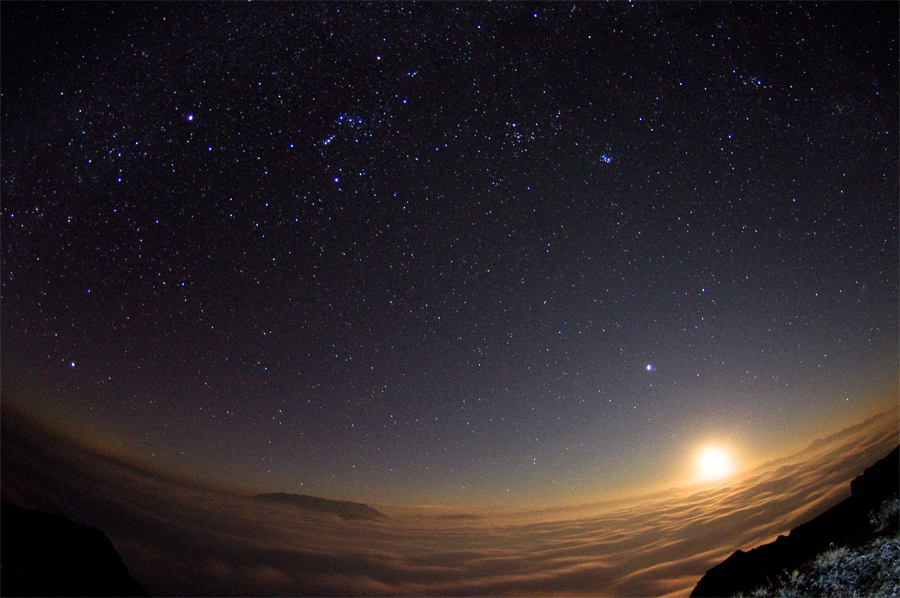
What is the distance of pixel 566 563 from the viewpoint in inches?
361

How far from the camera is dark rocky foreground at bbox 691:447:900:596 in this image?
538 centimetres

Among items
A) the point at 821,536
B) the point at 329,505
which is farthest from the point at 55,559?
the point at 821,536

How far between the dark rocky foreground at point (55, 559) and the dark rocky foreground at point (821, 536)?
33.7 feet

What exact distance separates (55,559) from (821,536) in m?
11.9

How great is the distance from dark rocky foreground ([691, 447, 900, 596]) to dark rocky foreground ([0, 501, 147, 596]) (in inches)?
405

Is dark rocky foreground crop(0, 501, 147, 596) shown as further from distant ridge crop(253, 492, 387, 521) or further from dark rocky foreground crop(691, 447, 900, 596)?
dark rocky foreground crop(691, 447, 900, 596)

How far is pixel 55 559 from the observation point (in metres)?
4.82

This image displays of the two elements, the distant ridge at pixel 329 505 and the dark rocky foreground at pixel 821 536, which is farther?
the distant ridge at pixel 329 505

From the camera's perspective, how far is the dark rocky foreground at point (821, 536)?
538 cm

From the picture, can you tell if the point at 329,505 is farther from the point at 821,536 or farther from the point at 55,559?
the point at 821,536

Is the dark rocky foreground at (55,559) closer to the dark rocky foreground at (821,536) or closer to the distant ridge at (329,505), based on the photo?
the distant ridge at (329,505)

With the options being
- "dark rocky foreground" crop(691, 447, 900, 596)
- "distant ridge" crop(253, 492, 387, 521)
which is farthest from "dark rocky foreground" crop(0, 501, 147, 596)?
"dark rocky foreground" crop(691, 447, 900, 596)

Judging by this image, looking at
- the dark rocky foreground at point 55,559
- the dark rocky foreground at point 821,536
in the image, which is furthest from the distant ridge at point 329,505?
the dark rocky foreground at point 821,536

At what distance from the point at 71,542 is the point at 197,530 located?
385cm
